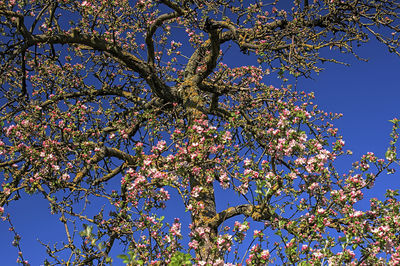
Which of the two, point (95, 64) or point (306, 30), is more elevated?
point (95, 64)

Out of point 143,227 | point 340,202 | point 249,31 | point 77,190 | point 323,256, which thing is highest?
point 249,31

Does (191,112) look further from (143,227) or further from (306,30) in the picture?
(143,227)

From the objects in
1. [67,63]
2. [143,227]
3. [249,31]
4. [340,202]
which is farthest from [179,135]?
[67,63]

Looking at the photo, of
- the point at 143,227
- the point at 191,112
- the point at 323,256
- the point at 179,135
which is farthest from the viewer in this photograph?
the point at 191,112

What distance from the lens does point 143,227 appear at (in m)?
6.00

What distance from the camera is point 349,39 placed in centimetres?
837

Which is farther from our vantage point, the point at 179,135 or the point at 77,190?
the point at 77,190

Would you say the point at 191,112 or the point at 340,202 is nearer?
the point at 340,202

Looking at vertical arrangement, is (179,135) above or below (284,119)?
above

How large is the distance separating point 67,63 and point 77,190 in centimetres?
419

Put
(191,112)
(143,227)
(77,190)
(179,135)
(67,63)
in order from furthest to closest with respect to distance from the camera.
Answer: (67,63) < (191,112) < (77,190) < (179,135) < (143,227)

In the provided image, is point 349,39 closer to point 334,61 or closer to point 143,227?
point 334,61

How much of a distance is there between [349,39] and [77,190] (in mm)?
6378

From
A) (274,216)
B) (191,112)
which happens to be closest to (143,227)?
(274,216)
